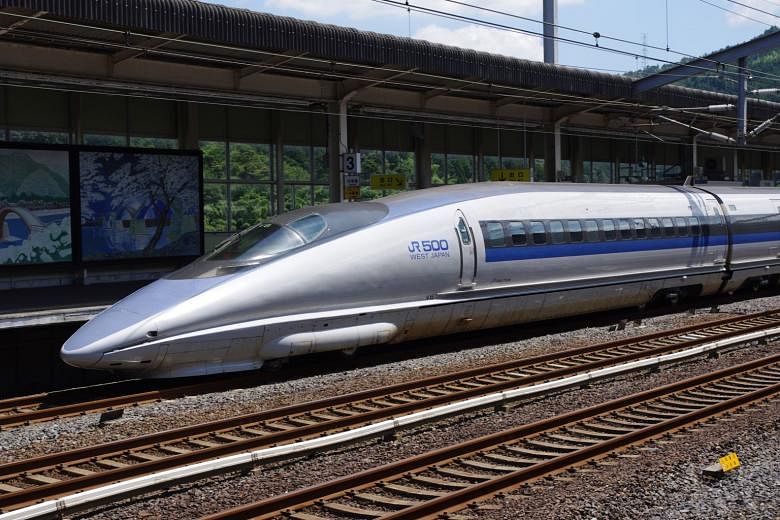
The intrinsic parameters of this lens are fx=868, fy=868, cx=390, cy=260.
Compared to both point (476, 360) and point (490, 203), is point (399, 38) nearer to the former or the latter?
point (490, 203)

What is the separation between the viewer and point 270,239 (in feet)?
36.6

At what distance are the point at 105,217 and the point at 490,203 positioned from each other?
325 inches

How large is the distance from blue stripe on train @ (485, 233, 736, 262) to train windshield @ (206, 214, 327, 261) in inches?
114

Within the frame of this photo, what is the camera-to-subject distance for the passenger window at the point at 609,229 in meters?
15.1

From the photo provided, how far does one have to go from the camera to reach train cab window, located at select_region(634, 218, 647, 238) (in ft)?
51.5

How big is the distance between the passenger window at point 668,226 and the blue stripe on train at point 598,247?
4.3 inches

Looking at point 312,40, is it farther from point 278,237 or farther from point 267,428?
point 267,428

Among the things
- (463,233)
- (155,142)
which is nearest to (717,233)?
(463,233)

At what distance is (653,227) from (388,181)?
30.0 ft

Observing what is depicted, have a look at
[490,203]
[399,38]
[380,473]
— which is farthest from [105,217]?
[380,473]

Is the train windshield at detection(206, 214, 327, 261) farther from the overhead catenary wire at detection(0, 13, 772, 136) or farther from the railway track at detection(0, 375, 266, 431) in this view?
the overhead catenary wire at detection(0, 13, 772, 136)

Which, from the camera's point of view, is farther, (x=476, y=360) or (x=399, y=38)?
(x=399, y=38)

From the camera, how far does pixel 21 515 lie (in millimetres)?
5754

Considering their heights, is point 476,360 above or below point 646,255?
below
